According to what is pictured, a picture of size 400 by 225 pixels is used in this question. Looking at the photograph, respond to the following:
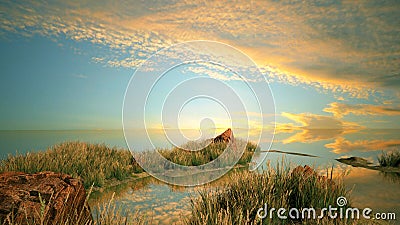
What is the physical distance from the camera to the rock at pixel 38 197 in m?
3.72

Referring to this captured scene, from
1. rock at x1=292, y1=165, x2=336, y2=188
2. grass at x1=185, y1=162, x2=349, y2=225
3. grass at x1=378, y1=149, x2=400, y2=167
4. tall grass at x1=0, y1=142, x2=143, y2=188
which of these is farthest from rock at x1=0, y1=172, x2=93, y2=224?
grass at x1=378, y1=149, x2=400, y2=167

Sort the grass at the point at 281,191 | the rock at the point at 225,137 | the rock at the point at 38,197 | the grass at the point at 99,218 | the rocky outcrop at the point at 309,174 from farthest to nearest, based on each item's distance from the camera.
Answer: the rock at the point at 225,137, the rocky outcrop at the point at 309,174, the grass at the point at 281,191, the rock at the point at 38,197, the grass at the point at 99,218

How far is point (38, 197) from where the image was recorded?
12.9 ft

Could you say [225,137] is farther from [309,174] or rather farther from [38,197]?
[38,197]

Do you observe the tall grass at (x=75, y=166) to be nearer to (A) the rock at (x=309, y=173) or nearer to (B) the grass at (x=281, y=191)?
(B) the grass at (x=281, y=191)

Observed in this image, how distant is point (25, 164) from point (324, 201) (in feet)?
22.6

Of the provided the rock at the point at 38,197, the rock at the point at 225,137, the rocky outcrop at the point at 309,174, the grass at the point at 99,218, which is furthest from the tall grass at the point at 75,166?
the rock at the point at 225,137

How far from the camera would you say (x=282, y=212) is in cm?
488

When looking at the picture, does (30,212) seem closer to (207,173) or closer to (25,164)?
(25,164)

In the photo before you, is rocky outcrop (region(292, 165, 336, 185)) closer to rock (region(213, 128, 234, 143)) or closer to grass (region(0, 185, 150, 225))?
grass (region(0, 185, 150, 225))

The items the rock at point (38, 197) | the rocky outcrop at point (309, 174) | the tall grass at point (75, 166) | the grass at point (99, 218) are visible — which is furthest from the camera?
the tall grass at point (75, 166)

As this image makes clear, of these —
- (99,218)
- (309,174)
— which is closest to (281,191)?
(309,174)

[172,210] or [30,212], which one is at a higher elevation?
[30,212]

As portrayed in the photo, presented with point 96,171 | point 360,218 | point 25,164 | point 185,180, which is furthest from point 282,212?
point 25,164
